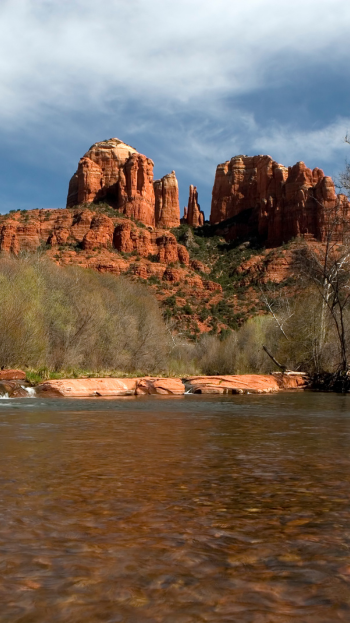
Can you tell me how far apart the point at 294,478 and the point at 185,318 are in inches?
2657

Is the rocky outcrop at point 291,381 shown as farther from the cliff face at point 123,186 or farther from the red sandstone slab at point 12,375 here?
the cliff face at point 123,186

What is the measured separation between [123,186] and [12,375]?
9292 centimetres

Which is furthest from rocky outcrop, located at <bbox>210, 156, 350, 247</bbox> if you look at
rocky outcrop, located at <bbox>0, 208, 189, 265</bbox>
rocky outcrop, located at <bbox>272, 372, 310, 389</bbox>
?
rocky outcrop, located at <bbox>272, 372, 310, 389</bbox>

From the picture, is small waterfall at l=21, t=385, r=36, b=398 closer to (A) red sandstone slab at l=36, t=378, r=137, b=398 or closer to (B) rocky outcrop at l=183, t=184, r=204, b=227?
(A) red sandstone slab at l=36, t=378, r=137, b=398

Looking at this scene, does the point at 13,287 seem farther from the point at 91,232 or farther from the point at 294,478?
the point at 91,232

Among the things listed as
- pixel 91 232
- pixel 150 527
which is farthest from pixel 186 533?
pixel 91 232

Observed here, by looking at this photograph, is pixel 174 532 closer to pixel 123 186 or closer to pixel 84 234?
pixel 84 234

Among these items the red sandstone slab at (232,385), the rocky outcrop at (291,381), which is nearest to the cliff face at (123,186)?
the rocky outcrop at (291,381)

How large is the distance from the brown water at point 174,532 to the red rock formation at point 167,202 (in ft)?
377

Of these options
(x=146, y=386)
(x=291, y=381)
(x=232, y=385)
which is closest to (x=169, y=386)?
(x=146, y=386)

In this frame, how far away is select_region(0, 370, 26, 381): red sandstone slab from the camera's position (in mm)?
23250

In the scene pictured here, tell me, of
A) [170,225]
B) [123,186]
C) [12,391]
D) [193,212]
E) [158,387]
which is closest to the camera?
[12,391]

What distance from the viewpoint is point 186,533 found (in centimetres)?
378

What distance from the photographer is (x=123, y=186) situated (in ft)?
366
